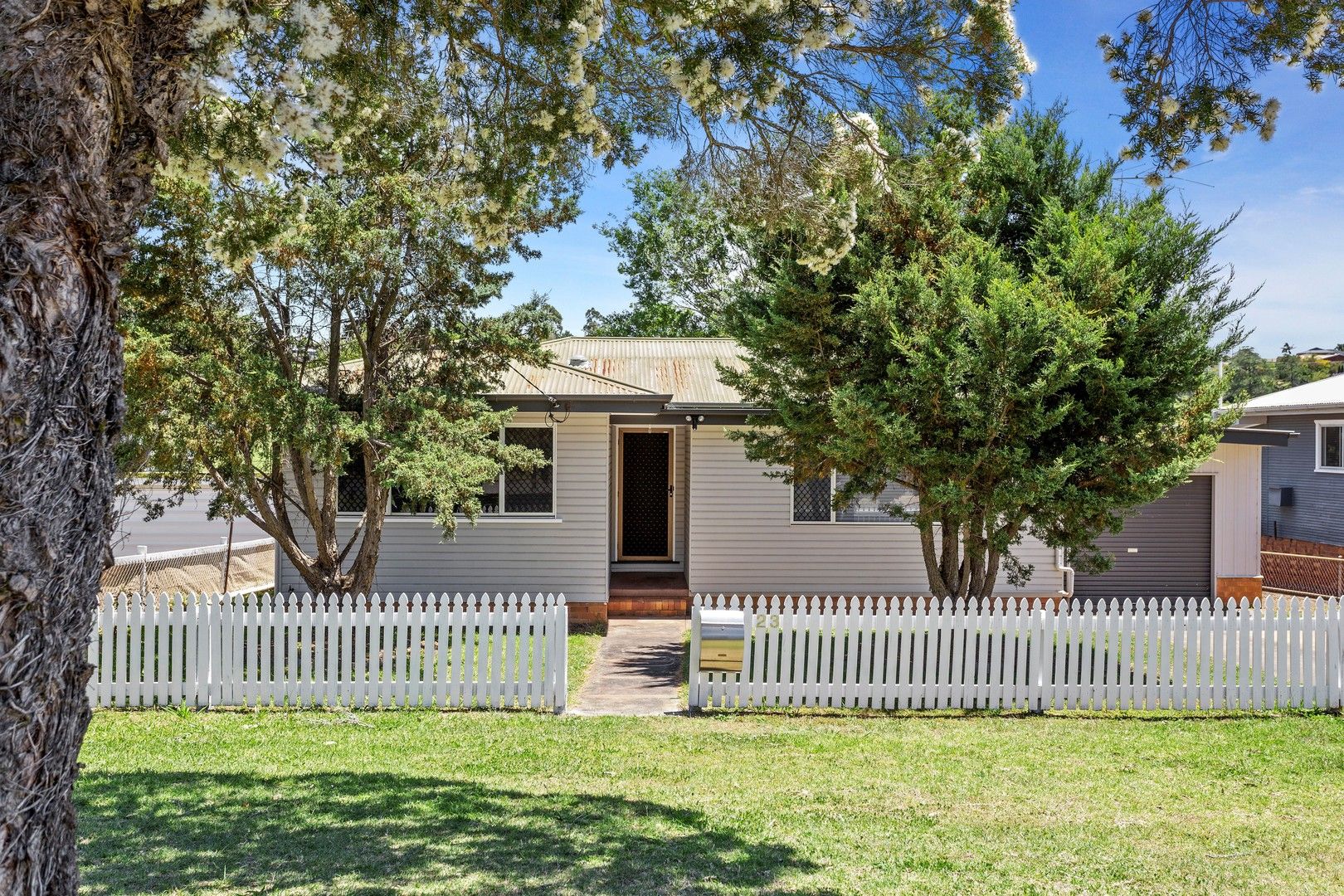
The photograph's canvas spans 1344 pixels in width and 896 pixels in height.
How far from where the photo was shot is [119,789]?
19.6 ft

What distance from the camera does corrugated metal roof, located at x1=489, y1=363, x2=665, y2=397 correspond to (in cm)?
1309

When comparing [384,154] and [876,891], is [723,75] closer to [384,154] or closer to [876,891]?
[876,891]

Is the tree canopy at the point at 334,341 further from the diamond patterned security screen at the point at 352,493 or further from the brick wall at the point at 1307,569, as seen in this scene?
the brick wall at the point at 1307,569

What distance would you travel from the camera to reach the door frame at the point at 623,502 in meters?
16.3

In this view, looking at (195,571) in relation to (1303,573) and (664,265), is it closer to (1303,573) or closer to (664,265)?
(1303,573)

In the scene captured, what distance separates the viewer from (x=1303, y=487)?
851 inches

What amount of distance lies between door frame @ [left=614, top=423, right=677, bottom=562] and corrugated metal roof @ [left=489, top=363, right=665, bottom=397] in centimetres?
222

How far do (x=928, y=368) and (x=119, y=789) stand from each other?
25.3 feet

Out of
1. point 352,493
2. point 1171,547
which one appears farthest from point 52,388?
point 1171,547

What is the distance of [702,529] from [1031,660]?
21.0ft

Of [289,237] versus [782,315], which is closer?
[289,237]

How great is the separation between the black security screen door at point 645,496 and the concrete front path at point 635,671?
285 centimetres

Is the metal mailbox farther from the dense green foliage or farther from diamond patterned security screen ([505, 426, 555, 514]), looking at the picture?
diamond patterned security screen ([505, 426, 555, 514])

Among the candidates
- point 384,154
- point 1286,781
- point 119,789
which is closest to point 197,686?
point 119,789
